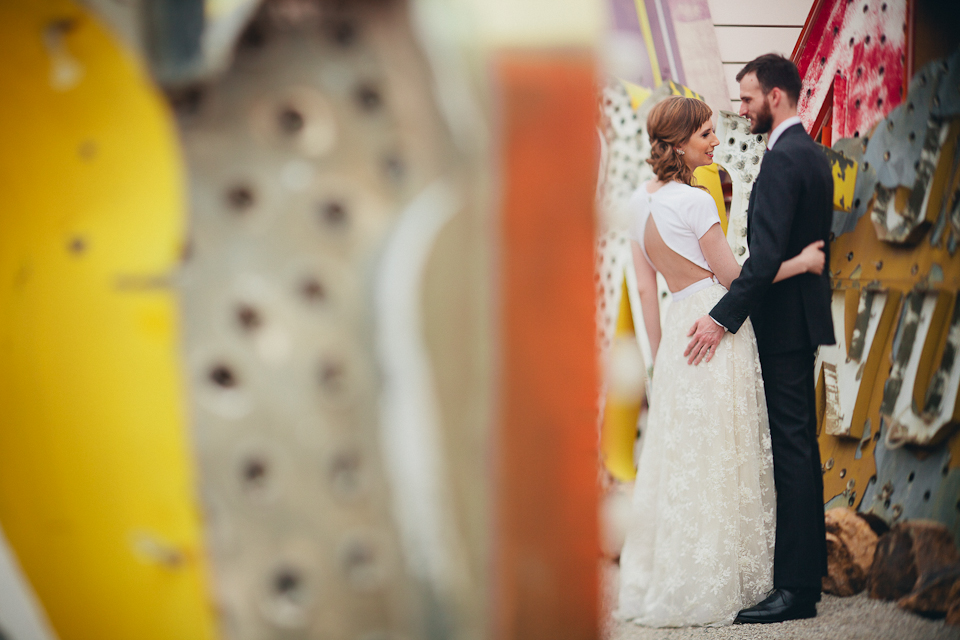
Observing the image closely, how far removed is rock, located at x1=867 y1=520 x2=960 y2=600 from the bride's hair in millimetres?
1369

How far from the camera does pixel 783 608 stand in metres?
2.01

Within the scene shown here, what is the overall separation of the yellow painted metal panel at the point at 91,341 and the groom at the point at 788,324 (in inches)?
70.0

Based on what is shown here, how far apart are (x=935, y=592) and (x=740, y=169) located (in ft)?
5.76

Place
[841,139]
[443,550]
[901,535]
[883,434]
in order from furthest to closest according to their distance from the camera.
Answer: [841,139] → [883,434] → [901,535] → [443,550]

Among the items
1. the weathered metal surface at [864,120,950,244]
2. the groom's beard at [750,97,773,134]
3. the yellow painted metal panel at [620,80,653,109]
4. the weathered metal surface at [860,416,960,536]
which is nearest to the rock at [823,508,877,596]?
the weathered metal surface at [860,416,960,536]

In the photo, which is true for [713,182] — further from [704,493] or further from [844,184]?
[704,493]

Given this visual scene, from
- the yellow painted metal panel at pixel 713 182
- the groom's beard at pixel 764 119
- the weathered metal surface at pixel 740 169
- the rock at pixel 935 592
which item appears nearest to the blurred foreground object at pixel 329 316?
the groom's beard at pixel 764 119

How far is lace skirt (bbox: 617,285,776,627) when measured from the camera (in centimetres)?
202

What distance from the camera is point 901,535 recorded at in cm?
208

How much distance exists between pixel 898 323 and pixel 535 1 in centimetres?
223

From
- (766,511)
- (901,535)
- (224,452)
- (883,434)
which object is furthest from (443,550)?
(883,434)

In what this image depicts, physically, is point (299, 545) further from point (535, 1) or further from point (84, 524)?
point (535, 1)

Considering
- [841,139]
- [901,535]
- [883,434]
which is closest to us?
[901,535]

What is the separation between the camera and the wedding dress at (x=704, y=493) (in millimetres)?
2021
